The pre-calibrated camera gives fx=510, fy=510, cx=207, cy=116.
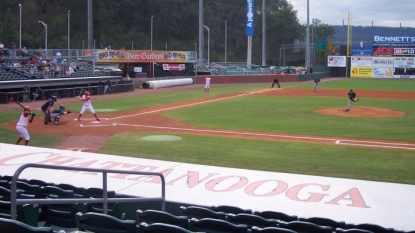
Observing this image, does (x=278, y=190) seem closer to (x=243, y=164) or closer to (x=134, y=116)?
(x=243, y=164)

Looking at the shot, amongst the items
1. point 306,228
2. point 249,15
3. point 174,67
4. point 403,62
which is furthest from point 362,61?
point 306,228

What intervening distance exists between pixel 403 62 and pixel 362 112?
52.5 meters

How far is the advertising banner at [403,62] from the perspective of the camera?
257 feet

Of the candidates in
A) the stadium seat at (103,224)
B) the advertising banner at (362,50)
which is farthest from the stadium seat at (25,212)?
the advertising banner at (362,50)

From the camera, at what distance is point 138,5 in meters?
104

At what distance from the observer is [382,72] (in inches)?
3174

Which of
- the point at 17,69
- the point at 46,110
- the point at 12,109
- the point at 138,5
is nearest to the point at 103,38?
the point at 138,5

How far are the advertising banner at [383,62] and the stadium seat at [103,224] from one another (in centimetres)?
8032

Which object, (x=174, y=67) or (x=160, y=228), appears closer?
(x=160, y=228)

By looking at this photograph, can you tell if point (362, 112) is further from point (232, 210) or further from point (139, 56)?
point (139, 56)

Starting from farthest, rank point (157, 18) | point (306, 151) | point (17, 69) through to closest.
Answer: point (157, 18), point (17, 69), point (306, 151)

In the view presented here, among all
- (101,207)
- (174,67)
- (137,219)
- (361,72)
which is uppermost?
(361,72)

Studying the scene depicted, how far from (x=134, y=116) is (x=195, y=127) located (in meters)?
5.73

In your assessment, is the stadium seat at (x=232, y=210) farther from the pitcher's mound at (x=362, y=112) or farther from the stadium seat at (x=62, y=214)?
the pitcher's mound at (x=362, y=112)
